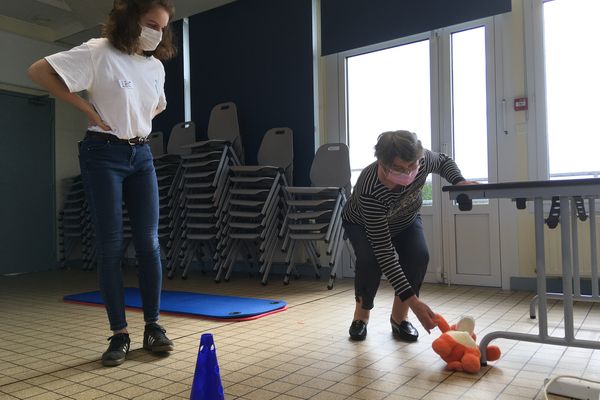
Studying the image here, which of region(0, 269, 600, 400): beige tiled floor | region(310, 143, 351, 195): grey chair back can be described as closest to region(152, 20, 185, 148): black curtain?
region(310, 143, 351, 195): grey chair back

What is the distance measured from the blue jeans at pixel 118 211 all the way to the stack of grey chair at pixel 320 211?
1.81 metres

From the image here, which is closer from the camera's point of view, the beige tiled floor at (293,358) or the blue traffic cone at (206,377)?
the blue traffic cone at (206,377)

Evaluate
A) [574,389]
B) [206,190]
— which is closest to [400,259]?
[574,389]

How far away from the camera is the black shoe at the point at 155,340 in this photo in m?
1.90

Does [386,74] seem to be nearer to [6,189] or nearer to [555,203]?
[555,203]

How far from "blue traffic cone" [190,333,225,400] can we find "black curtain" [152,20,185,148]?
14.1ft

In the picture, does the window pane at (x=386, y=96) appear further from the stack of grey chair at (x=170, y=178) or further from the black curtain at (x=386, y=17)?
the stack of grey chair at (x=170, y=178)

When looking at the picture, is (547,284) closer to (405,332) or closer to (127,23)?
(405,332)

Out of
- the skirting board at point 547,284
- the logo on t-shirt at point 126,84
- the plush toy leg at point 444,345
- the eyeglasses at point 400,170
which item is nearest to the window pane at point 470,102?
the skirting board at point 547,284

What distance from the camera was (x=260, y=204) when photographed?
12.9 ft

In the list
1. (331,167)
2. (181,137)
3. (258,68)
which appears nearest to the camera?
(331,167)

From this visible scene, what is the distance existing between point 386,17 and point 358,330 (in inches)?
107

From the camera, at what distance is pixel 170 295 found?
131 inches

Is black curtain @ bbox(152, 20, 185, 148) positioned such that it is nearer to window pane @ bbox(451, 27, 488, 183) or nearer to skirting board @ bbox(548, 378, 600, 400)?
window pane @ bbox(451, 27, 488, 183)
